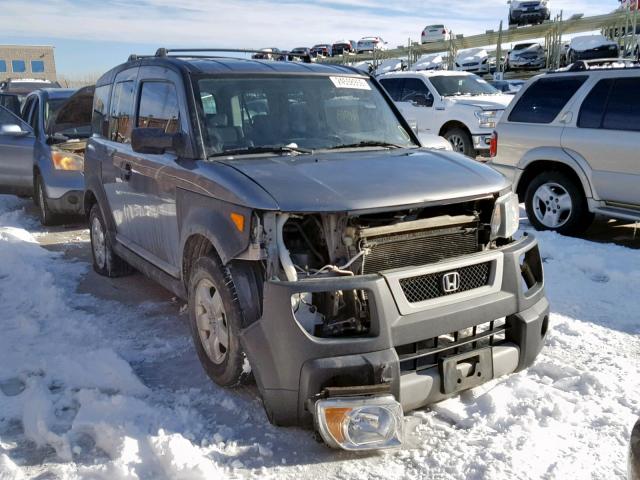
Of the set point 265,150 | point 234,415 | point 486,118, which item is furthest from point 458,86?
point 234,415

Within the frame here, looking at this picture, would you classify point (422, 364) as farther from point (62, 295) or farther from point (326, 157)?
point (62, 295)

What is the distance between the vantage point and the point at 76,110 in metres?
9.53

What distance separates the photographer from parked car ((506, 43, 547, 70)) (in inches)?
1243

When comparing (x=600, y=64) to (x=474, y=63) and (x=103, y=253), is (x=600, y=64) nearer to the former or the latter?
(x=103, y=253)

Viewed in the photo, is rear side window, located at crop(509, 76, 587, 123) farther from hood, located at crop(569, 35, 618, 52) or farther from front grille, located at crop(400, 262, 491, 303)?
hood, located at crop(569, 35, 618, 52)

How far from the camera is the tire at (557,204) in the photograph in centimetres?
753

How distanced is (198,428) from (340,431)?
870mm

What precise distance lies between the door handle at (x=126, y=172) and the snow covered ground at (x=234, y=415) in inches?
44.3

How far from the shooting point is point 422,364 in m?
3.36

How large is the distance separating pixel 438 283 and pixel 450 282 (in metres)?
0.07

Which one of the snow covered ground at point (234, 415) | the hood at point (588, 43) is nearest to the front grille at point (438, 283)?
the snow covered ground at point (234, 415)

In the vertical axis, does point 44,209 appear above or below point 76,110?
below

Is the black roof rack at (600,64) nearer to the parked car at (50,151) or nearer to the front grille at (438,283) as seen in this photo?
the front grille at (438,283)

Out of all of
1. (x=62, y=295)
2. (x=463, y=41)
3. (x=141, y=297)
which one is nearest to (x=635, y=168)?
(x=141, y=297)
